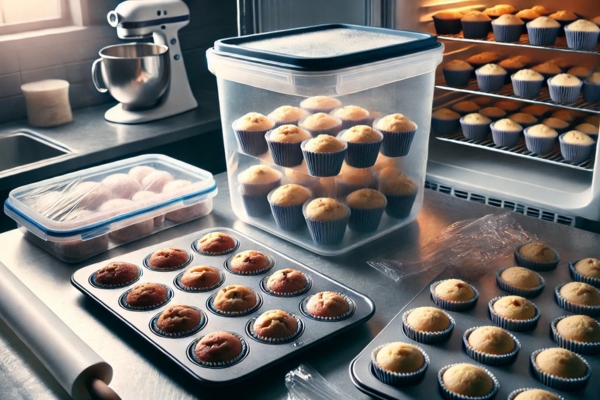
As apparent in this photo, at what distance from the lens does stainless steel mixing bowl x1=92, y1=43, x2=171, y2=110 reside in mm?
2314

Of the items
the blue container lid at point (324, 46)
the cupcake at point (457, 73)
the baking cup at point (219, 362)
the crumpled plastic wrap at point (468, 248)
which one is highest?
the blue container lid at point (324, 46)

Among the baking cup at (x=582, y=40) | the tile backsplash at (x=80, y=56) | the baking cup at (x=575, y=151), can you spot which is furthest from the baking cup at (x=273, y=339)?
the tile backsplash at (x=80, y=56)

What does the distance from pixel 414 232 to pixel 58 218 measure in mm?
822

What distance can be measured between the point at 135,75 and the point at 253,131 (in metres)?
1.05

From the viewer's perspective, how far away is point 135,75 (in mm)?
2338

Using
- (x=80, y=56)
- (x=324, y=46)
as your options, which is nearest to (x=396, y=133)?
(x=324, y=46)

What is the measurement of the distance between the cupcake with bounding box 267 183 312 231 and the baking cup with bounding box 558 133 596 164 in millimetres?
850

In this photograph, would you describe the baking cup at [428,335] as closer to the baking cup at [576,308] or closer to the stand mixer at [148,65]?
the baking cup at [576,308]

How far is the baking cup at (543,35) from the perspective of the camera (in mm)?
1864

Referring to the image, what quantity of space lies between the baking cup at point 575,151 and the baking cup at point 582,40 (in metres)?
0.26

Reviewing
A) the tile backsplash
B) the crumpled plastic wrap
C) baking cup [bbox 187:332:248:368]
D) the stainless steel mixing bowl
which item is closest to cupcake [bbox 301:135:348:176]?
the crumpled plastic wrap

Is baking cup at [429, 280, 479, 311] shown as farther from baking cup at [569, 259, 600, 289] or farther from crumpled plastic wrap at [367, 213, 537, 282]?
baking cup at [569, 259, 600, 289]

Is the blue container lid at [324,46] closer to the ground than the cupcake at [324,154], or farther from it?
farther from it

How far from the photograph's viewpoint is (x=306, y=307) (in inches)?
45.7
